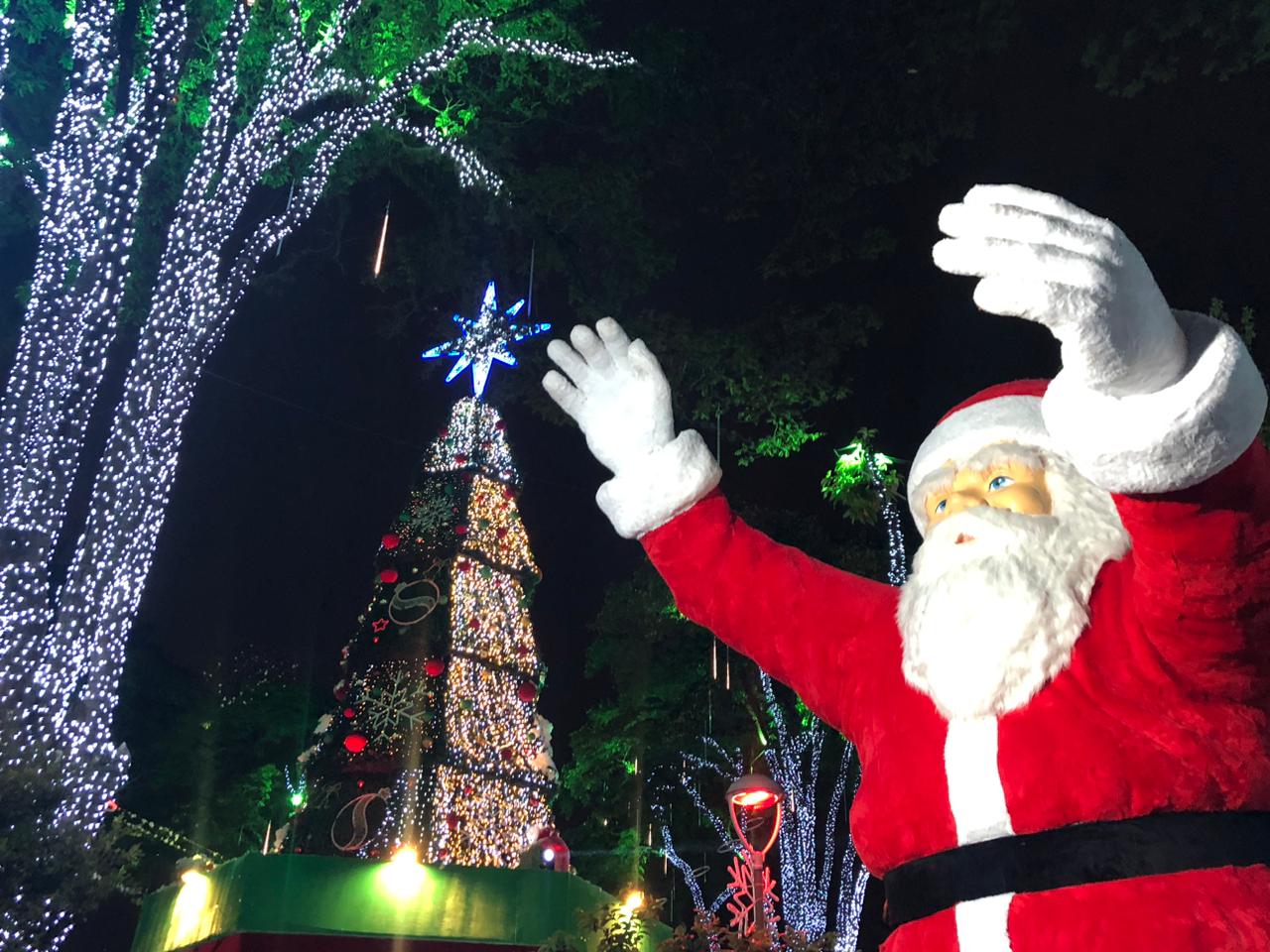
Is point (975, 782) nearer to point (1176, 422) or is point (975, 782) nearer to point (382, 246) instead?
point (1176, 422)

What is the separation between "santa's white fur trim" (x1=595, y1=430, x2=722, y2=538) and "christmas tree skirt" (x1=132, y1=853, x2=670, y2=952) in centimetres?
581

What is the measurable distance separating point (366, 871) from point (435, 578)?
245 centimetres

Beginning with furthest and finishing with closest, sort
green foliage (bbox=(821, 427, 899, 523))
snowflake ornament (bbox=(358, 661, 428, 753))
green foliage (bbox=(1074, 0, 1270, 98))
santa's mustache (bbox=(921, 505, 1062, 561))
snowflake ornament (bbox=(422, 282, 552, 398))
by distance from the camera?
green foliage (bbox=(821, 427, 899, 523)), snowflake ornament (bbox=(422, 282, 552, 398)), snowflake ornament (bbox=(358, 661, 428, 753)), green foliage (bbox=(1074, 0, 1270, 98)), santa's mustache (bbox=(921, 505, 1062, 561))

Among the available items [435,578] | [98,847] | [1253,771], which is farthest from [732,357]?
[1253,771]

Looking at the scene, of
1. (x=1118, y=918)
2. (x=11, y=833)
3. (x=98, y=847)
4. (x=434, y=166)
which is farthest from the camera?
(x=434, y=166)

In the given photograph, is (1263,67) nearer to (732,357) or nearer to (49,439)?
(732,357)

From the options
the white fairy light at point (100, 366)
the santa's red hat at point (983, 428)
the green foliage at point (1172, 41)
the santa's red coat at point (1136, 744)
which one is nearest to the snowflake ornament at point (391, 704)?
the white fairy light at point (100, 366)

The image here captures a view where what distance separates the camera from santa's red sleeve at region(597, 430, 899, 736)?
3.06m

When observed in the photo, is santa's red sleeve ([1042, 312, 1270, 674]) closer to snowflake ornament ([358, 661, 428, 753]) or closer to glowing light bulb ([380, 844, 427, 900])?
glowing light bulb ([380, 844, 427, 900])

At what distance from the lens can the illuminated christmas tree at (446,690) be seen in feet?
27.5

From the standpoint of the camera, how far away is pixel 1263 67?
7.82m

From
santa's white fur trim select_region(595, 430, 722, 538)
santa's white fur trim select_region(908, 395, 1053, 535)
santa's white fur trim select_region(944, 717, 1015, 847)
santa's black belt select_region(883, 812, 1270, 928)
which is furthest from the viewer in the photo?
santa's white fur trim select_region(595, 430, 722, 538)

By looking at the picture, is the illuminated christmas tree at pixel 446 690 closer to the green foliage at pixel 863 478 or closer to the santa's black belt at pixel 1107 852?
the green foliage at pixel 863 478

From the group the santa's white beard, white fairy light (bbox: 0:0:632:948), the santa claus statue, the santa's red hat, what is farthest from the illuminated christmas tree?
the santa's white beard
